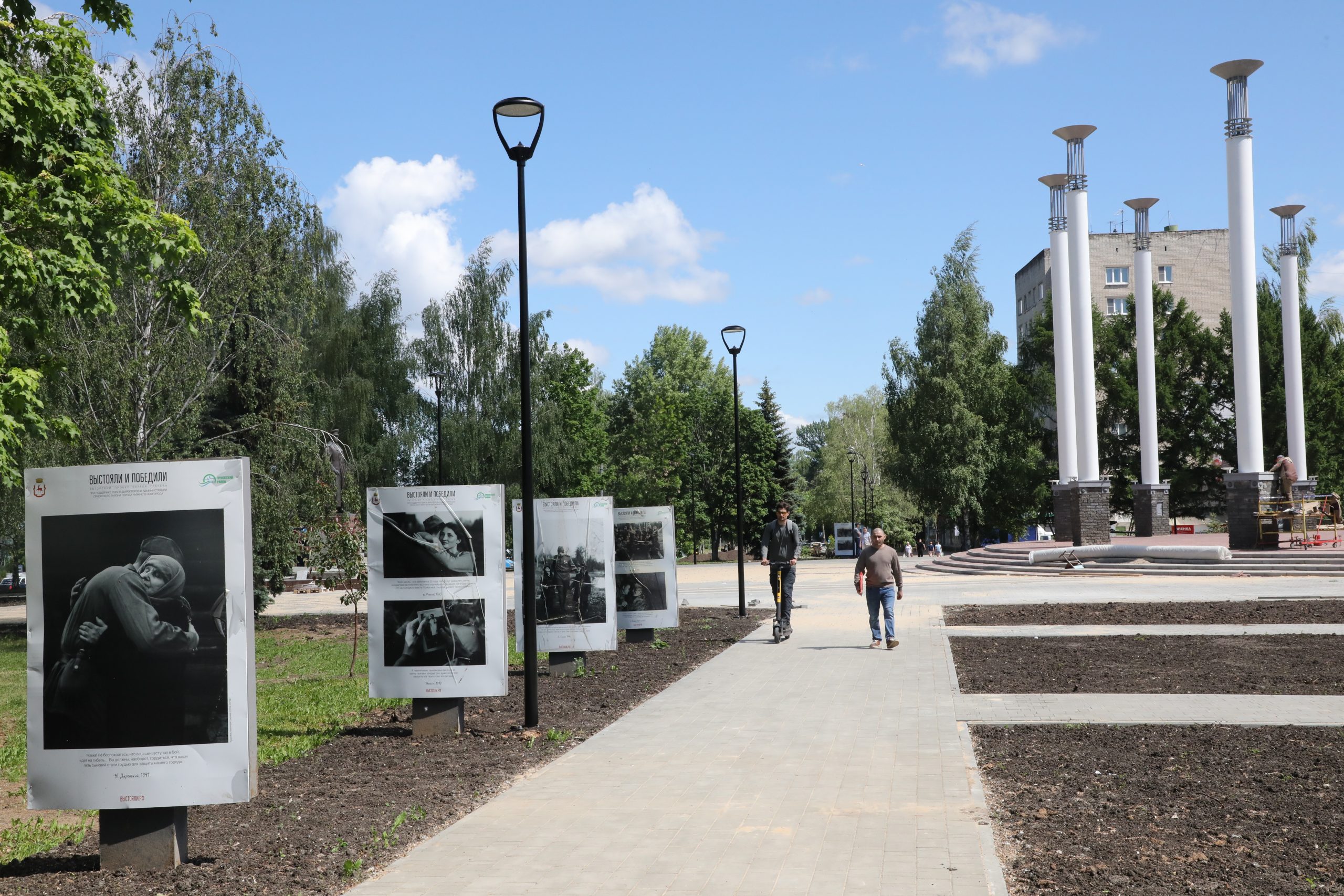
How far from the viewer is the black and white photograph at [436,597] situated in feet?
31.0

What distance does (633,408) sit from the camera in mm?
77312

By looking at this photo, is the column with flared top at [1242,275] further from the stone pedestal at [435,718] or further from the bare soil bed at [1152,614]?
the stone pedestal at [435,718]

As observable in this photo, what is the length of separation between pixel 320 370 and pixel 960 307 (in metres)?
31.8

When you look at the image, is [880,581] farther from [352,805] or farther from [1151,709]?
[352,805]

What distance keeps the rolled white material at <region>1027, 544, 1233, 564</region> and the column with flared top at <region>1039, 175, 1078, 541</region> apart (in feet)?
11.2

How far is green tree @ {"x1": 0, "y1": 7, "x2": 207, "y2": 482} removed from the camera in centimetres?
Answer: 1092

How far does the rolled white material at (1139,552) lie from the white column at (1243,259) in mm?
3619

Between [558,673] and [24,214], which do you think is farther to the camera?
[558,673]

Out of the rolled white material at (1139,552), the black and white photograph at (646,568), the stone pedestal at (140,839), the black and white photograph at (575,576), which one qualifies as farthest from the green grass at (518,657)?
the rolled white material at (1139,552)

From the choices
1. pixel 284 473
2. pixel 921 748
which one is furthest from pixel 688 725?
pixel 284 473

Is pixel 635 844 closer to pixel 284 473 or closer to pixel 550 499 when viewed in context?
pixel 550 499

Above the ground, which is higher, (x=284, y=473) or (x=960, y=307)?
(x=960, y=307)

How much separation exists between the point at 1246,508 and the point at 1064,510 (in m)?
7.41

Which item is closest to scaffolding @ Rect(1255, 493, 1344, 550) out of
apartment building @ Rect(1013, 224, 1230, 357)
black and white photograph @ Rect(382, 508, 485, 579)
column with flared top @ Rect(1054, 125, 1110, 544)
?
column with flared top @ Rect(1054, 125, 1110, 544)
